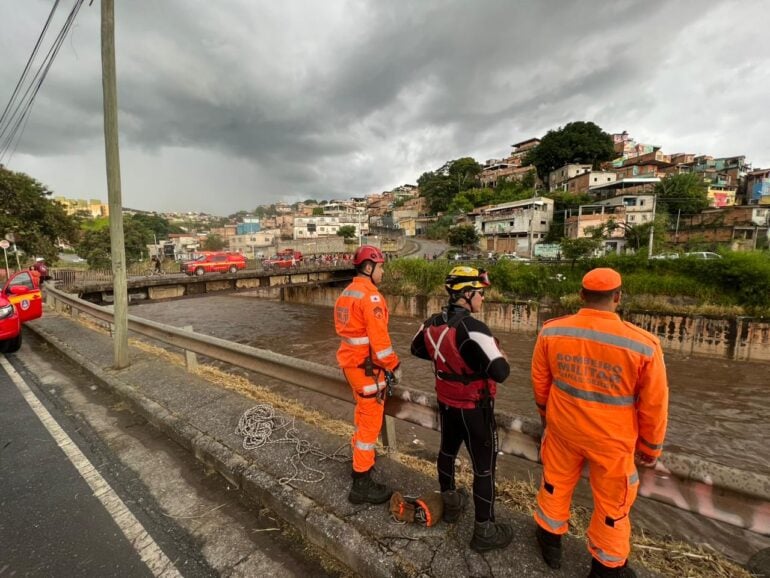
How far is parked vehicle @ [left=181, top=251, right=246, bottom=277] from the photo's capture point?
2130 centimetres

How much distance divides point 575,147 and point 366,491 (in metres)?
60.8

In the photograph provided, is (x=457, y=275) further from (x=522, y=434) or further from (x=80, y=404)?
(x=80, y=404)

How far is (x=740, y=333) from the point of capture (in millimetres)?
15406

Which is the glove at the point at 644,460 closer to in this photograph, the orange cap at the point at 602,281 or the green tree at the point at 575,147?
the orange cap at the point at 602,281

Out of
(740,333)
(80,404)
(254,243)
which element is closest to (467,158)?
(254,243)

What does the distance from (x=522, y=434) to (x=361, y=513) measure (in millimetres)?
1166

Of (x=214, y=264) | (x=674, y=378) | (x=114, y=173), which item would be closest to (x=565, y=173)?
(x=674, y=378)

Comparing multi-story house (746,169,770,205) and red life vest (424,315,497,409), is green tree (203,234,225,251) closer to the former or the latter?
red life vest (424,315,497,409)

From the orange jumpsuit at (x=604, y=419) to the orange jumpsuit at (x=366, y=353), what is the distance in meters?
1.11

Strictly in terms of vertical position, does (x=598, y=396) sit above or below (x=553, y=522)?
above

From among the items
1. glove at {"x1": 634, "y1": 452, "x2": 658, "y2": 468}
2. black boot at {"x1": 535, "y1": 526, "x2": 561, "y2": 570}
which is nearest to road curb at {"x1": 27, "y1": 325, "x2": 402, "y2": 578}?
black boot at {"x1": 535, "y1": 526, "x2": 561, "y2": 570}

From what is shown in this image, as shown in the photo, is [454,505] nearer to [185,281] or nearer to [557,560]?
[557,560]

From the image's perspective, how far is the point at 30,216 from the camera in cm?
2408

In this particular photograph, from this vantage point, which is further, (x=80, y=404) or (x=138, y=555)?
(x=80, y=404)
